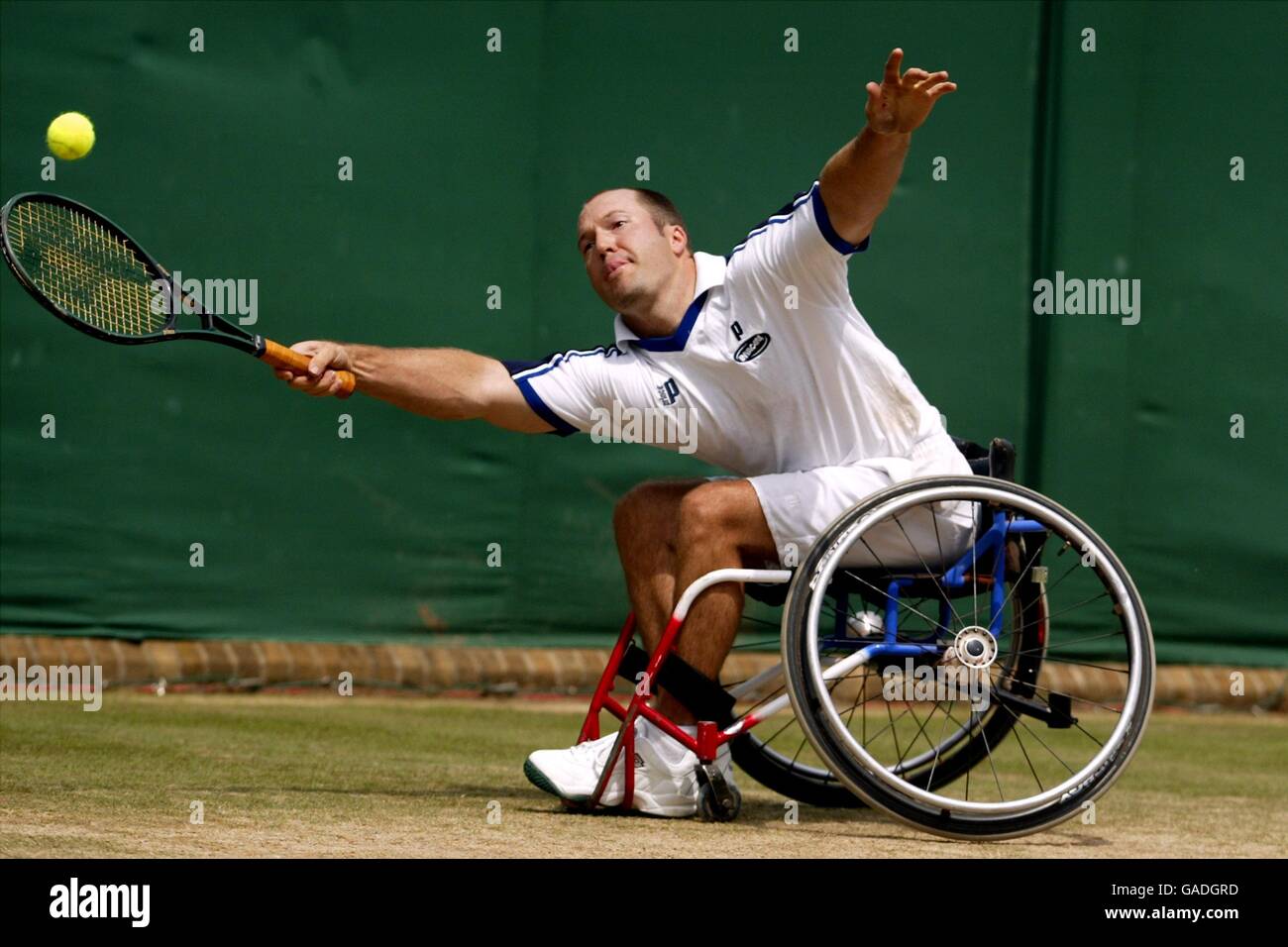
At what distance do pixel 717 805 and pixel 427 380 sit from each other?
1031 mm

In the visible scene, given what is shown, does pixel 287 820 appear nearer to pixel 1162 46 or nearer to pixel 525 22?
pixel 525 22

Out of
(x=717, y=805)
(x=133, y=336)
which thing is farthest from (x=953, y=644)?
(x=133, y=336)

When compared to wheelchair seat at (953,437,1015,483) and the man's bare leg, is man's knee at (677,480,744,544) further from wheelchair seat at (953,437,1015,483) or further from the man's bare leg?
wheelchair seat at (953,437,1015,483)

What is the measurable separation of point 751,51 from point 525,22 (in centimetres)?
77

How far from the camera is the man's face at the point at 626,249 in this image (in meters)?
3.75

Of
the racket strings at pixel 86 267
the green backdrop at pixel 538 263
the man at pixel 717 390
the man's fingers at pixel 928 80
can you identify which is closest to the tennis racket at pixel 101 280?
the racket strings at pixel 86 267

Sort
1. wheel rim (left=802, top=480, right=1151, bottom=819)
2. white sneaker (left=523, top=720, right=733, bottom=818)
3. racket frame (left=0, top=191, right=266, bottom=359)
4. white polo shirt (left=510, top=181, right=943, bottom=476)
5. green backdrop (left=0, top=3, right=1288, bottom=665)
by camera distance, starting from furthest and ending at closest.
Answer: green backdrop (left=0, top=3, right=1288, bottom=665), white polo shirt (left=510, top=181, right=943, bottom=476), white sneaker (left=523, top=720, right=733, bottom=818), racket frame (left=0, top=191, right=266, bottom=359), wheel rim (left=802, top=480, right=1151, bottom=819)

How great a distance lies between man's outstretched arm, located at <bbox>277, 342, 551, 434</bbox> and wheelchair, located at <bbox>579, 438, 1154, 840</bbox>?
542mm

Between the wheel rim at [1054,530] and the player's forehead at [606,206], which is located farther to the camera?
the player's forehead at [606,206]

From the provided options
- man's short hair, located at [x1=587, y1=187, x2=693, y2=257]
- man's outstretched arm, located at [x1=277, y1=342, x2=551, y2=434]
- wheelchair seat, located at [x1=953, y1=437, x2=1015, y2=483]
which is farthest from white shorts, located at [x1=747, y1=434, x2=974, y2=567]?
man's short hair, located at [x1=587, y1=187, x2=693, y2=257]

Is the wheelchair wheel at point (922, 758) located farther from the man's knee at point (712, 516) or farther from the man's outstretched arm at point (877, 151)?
the man's outstretched arm at point (877, 151)

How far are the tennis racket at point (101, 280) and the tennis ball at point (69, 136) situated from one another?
466mm

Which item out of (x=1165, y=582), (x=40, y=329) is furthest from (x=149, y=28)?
(x=1165, y=582)

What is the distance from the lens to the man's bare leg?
3428mm
